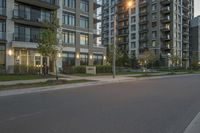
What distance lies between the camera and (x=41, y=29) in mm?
37969

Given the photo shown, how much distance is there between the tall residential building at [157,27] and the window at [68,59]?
42.6m

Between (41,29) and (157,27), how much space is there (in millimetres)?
55042

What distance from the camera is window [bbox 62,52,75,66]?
137ft

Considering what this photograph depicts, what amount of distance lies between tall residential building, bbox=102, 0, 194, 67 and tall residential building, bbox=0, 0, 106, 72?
124 ft

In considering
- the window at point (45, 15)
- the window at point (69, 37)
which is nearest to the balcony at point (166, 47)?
the window at point (69, 37)

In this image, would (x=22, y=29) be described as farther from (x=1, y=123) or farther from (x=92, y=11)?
(x=1, y=123)

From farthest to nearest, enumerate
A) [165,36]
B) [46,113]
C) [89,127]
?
1. [165,36]
2. [46,113]
3. [89,127]

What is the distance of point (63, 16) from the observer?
42.5 meters

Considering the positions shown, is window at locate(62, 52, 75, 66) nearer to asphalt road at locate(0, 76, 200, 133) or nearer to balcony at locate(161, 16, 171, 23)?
asphalt road at locate(0, 76, 200, 133)

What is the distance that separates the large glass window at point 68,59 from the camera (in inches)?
1651

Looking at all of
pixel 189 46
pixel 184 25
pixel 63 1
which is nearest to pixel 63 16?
pixel 63 1

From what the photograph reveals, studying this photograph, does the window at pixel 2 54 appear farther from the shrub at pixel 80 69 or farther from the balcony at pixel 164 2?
the balcony at pixel 164 2

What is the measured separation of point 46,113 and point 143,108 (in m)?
3.92

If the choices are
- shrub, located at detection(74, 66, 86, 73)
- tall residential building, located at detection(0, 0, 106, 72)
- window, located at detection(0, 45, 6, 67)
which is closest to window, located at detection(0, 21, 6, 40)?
tall residential building, located at detection(0, 0, 106, 72)
